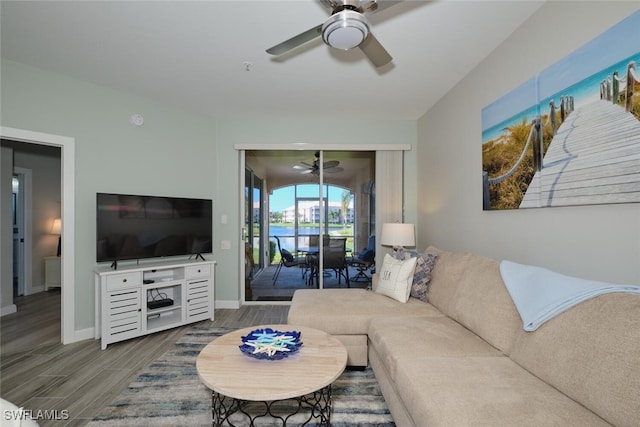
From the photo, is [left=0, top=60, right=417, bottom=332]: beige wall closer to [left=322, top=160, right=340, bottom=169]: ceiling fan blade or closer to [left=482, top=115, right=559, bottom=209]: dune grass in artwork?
[left=322, top=160, right=340, bottom=169]: ceiling fan blade

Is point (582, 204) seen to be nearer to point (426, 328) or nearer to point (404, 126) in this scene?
point (426, 328)

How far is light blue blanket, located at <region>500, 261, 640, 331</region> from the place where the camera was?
126cm

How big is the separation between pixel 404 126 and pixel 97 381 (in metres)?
4.39

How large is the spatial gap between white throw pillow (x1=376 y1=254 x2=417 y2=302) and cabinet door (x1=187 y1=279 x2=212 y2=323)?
6.97 ft

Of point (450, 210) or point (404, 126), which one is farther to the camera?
point (404, 126)

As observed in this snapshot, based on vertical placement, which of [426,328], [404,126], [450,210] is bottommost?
[426,328]

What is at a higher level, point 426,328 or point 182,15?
point 182,15

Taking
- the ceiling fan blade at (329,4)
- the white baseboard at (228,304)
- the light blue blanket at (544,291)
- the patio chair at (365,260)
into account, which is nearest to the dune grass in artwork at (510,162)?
the light blue blanket at (544,291)

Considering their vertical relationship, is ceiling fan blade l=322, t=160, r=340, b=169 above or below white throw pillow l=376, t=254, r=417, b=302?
above

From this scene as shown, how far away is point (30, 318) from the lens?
3484mm

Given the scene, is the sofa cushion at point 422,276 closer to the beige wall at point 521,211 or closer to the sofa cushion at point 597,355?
the beige wall at point 521,211

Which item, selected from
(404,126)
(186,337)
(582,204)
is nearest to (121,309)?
(186,337)

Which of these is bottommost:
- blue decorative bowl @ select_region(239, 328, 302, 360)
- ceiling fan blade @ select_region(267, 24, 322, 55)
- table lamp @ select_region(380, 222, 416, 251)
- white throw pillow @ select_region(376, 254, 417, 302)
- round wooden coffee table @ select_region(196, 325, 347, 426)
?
round wooden coffee table @ select_region(196, 325, 347, 426)

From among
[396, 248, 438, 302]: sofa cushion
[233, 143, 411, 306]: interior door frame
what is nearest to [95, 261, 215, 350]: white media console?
[233, 143, 411, 306]: interior door frame
